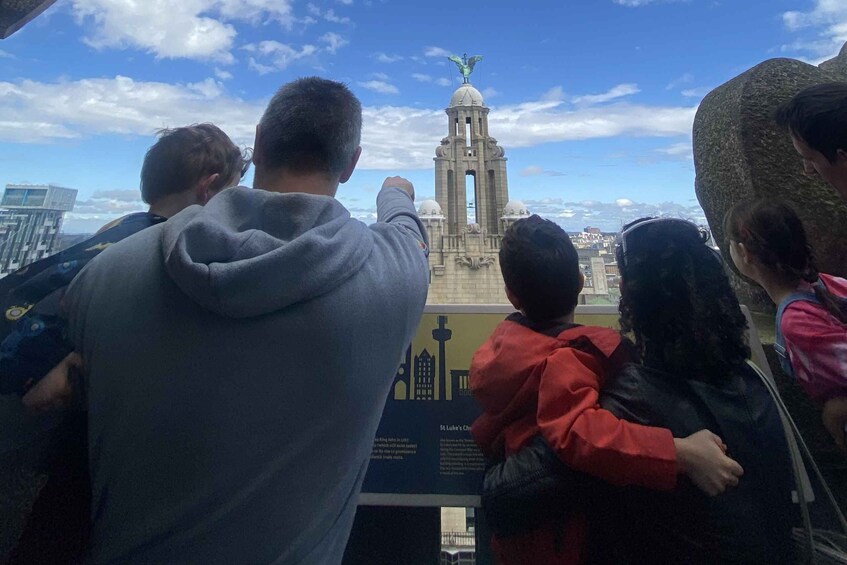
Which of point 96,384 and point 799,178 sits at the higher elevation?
point 799,178

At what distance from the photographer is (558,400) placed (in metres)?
1.05

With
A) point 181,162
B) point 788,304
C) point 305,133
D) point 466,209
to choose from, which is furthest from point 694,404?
point 466,209

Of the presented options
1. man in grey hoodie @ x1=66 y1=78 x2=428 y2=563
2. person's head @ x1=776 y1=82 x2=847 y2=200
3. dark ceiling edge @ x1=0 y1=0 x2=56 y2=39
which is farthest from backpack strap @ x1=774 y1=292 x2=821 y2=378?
dark ceiling edge @ x1=0 y1=0 x2=56 y2=39

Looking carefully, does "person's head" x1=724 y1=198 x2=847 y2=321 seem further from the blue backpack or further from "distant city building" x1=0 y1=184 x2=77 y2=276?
"distant city building" x1=0 y1=184 x2=77 y2=276

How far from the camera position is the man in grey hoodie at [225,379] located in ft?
2.62

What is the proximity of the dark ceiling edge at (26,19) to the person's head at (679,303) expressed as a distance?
2.63 meters

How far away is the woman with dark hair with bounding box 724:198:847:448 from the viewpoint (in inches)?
47.9

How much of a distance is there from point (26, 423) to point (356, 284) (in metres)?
0.80

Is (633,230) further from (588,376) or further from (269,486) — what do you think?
(269,486)

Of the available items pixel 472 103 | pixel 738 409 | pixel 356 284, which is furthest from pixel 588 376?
pixel 472 103

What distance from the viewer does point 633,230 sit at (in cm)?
123

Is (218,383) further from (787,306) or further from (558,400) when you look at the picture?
(787,306)

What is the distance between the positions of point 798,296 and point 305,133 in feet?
5.10

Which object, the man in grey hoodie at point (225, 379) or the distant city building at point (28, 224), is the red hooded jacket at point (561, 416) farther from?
the distant city building at point (28, 224)
